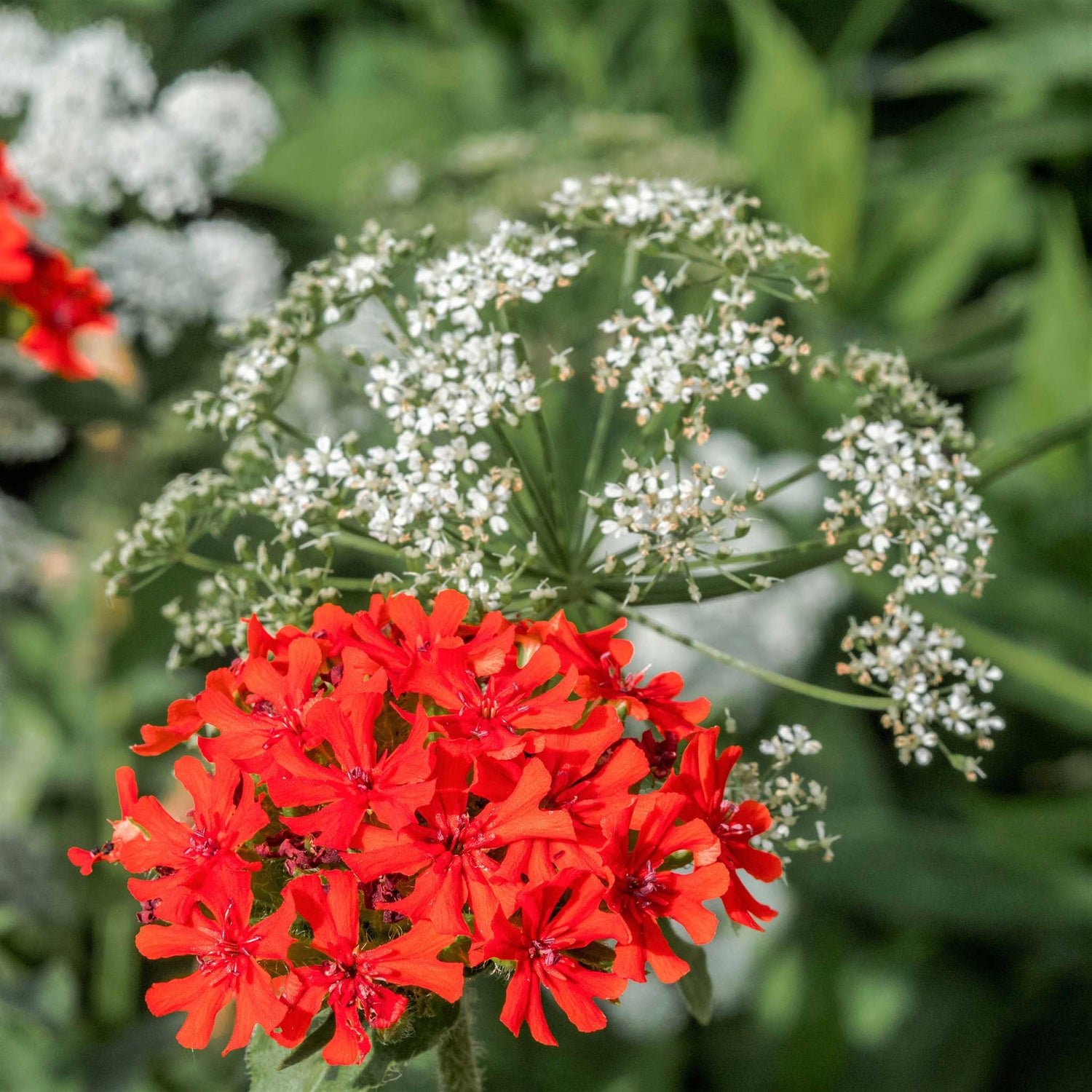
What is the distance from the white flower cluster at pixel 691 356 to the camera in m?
1.41

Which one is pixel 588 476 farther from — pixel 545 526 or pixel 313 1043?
pixel 313 1043

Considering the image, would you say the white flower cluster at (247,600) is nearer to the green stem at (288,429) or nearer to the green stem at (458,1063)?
the green stem at (288,429)

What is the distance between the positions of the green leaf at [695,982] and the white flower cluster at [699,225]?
0.84 meters

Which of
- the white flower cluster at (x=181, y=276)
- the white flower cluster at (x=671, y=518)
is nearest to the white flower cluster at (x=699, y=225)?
the white flower cluster at (x=671, y=518)

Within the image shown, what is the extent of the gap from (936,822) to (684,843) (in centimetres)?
252

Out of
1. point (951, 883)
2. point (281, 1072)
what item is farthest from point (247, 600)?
point (951, 883)

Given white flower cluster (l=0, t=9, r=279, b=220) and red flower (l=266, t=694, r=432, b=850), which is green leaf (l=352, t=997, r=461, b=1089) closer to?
red flower (l=266, t=694, r=432, b=850)

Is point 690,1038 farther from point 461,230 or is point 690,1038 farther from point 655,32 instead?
point 655,32

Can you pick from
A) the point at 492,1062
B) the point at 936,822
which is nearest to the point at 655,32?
the point at 936,822

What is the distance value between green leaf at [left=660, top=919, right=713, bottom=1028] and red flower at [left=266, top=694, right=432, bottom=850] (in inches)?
16.5

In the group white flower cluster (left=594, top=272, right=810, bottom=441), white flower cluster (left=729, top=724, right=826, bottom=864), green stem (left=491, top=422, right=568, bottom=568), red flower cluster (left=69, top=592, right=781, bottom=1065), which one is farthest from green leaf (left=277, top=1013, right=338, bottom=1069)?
white flower cluster (left=594, top=272, right=810, bottom=441)

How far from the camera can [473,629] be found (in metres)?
1.26

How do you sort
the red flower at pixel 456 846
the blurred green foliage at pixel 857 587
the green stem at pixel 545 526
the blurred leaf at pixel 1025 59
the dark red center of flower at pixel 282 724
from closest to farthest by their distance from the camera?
1. the red flower at pixel 456 846
2. the dark red center of flower at pixel 282 724
3. the green stem at pixel 545 526
4. the blurred green foliage at pixel 857 587
5. the blurred leaf at pixel 1025 59

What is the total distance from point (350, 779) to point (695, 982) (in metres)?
0.53
